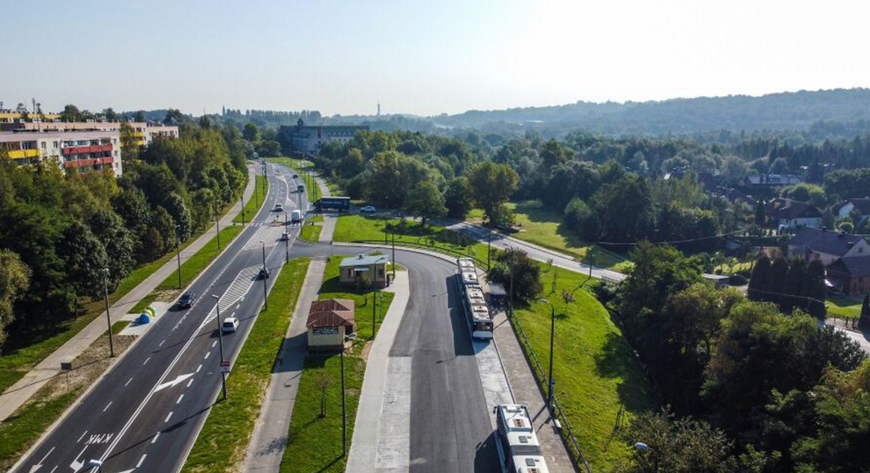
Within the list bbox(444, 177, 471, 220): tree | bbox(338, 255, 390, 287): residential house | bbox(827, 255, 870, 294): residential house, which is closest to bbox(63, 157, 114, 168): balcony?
bbox(338, 255, 390, 287): residential house

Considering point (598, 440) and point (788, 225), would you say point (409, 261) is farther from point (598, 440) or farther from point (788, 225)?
point (788, 225)

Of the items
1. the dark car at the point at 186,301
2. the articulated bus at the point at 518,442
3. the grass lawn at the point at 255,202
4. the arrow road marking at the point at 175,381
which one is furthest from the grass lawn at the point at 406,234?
A: the articulated bus at the point at 518,442

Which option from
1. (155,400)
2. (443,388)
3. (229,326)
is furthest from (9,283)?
(443,388)

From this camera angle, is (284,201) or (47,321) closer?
(47,321)

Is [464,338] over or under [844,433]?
under

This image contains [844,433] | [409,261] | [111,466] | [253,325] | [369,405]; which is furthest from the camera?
[409,261]

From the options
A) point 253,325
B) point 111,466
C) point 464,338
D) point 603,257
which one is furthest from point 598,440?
point 603,257

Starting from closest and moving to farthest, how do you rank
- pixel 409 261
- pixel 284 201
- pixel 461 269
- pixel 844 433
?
pixel 844 433
pixel 461 269
pixel 409 261
pixel 284 201
